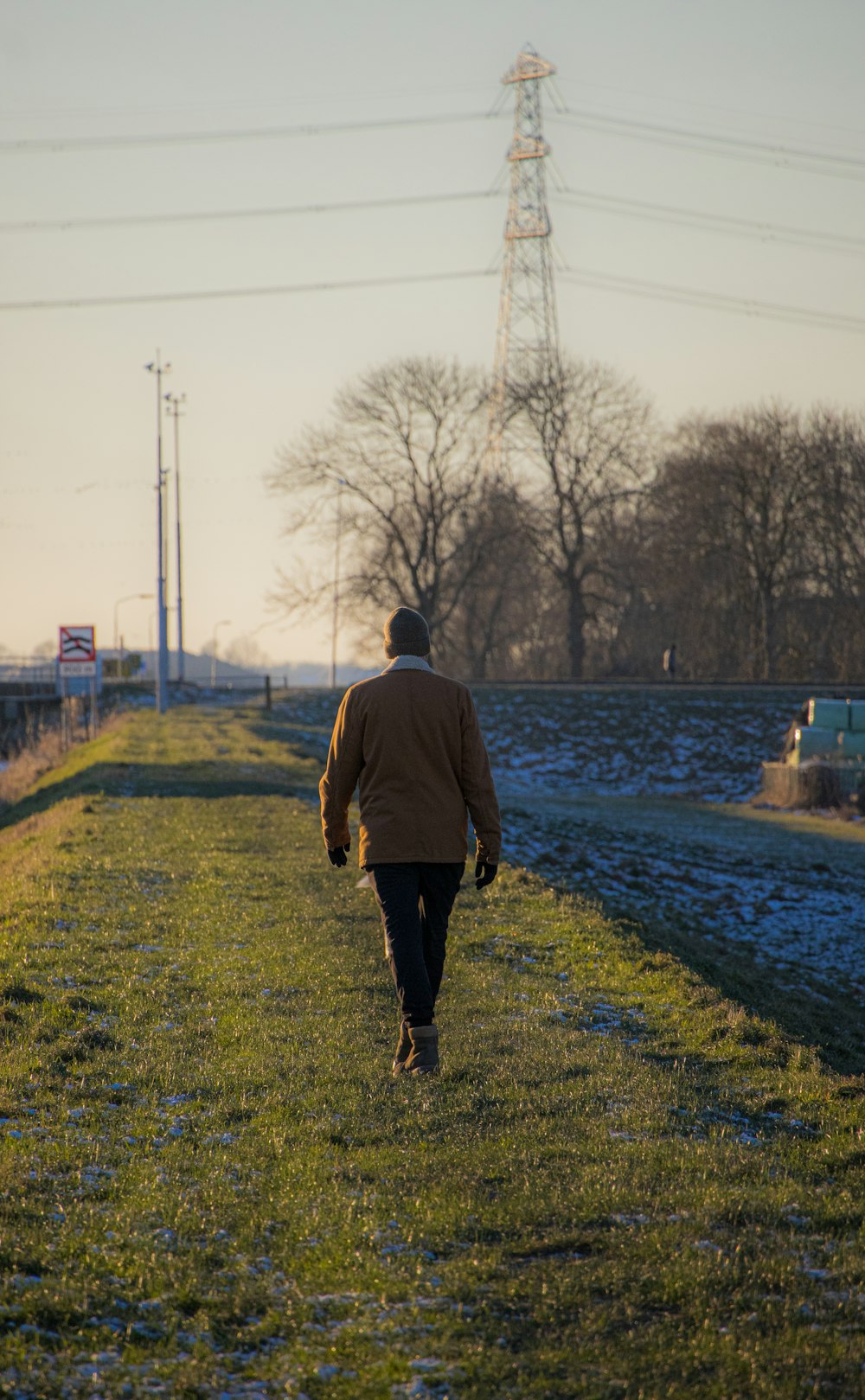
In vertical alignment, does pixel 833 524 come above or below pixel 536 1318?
above

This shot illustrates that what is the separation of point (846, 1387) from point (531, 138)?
62.7m

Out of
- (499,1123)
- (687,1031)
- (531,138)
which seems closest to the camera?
(499,1123)

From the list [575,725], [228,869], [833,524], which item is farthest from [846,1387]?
[833,524]

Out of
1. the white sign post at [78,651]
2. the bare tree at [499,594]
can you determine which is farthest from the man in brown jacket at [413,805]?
the bare tree at [499,594]

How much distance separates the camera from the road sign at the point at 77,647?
127 feet

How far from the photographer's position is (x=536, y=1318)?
4.61 metres

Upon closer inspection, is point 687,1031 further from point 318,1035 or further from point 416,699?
point 416,699

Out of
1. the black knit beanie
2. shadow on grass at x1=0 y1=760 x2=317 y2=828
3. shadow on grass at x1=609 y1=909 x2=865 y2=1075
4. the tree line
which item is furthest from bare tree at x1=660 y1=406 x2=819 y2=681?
the black knit beanie

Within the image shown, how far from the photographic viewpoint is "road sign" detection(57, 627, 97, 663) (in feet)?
127

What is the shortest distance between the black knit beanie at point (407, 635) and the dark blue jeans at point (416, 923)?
45.2 inches

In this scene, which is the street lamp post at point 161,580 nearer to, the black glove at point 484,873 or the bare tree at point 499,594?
the bare tree at point 499,594

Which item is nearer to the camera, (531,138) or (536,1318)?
(536,1318)

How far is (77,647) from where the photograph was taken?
3891 centimetres

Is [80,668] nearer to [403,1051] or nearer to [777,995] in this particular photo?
[777,995]
